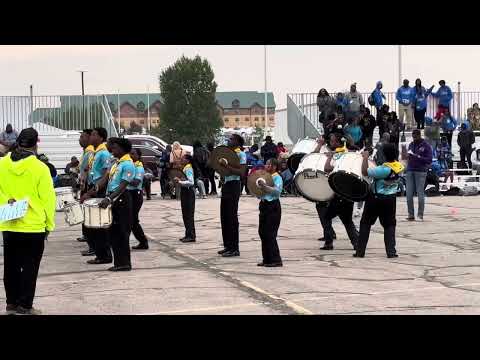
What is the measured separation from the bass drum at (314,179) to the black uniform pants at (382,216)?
97cm

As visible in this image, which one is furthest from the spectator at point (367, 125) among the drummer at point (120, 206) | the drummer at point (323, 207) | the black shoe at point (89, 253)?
the drummer at point (120, 206)

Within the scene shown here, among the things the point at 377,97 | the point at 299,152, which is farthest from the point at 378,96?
the point at 299,152

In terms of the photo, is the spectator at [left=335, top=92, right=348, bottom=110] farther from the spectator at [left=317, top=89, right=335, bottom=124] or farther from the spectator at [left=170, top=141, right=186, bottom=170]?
the spectator at [left=170, top=141, right=186, bottom=170]

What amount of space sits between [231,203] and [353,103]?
1598 cm

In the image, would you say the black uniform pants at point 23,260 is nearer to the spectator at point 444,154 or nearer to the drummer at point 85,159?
the drummer at point 85,159

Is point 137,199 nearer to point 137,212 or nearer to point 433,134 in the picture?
point 137,212

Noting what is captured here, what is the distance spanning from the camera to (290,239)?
16.5 meters

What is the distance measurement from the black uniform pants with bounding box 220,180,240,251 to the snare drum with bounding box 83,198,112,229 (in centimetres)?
218

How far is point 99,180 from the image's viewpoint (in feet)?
44.3
